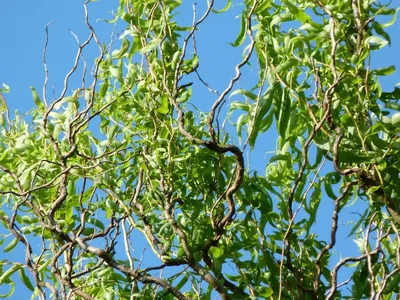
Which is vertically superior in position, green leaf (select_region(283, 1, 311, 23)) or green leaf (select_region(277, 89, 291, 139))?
green leaf (select_region(283, 1, 311, 23))

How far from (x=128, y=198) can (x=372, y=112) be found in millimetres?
512

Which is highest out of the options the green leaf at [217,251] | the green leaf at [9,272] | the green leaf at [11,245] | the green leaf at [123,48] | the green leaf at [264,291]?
the green leaf at [123,48]

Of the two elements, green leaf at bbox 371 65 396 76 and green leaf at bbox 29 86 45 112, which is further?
green leaf at bbox 29 86 45 112

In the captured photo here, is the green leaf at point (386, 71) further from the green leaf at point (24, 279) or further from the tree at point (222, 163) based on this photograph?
the green leaf at point (24, 279)

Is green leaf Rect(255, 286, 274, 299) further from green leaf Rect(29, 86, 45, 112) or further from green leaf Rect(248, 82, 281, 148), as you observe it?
green leaf Rect(29, 86, 45, 112)

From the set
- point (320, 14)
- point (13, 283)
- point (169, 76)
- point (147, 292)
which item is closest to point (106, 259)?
point (147, 292)

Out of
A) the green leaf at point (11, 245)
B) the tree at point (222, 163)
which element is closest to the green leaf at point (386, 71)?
the tree at point (222, 163)

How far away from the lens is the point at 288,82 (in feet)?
4.28

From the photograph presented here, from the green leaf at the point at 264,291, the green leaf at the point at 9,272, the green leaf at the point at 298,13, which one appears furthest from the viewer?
the green leaf at the point at 9,272

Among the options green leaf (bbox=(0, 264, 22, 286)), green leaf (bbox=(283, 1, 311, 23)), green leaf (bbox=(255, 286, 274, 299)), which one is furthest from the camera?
green leaf (bbox=(0, 264, 22, 286))

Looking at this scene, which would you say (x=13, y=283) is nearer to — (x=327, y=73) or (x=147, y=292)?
(x=147, y=292)

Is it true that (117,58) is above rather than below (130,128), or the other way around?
above

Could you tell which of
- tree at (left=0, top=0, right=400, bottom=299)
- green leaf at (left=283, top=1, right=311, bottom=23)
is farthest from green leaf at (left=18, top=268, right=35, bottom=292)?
green leaf at (left=283, top=1, right=311, bottom=23)

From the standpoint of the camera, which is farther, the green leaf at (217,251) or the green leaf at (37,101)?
the green leaf at (37,101)
